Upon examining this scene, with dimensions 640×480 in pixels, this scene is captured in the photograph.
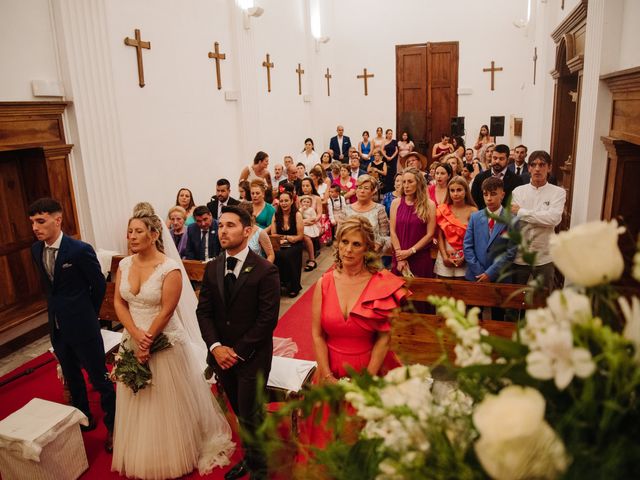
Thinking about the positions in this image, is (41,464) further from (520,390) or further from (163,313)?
(520,390)

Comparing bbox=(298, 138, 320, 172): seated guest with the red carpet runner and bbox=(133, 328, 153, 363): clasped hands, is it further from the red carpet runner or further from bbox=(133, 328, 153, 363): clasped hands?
bbox=(133, 328, 153, 363): clasped hands

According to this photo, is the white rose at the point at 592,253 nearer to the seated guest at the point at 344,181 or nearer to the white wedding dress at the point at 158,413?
the white wedding dress at the point at 158,413

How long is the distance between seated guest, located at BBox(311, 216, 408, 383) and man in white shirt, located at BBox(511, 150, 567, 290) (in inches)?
81.0

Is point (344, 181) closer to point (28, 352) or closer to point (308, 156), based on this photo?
point (308, 156)

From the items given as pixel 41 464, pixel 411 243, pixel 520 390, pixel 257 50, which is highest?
pixel 257 50

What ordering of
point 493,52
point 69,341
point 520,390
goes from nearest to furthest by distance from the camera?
point 520,390
point 69,341
point 493,52

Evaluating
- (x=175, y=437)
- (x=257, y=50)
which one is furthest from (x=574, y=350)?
(x=257, y=50)

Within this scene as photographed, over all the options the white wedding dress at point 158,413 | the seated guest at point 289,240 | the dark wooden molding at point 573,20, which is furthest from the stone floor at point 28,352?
the dark wooden molding at point 573,20

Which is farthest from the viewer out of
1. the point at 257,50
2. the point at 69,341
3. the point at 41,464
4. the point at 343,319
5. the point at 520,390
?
the point at 257,50

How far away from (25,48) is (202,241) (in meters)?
2.81

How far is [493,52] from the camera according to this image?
1465cm

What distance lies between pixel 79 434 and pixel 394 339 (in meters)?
2.44

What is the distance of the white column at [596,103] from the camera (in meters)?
4.61

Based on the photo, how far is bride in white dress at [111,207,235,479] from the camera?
11.4 ft
